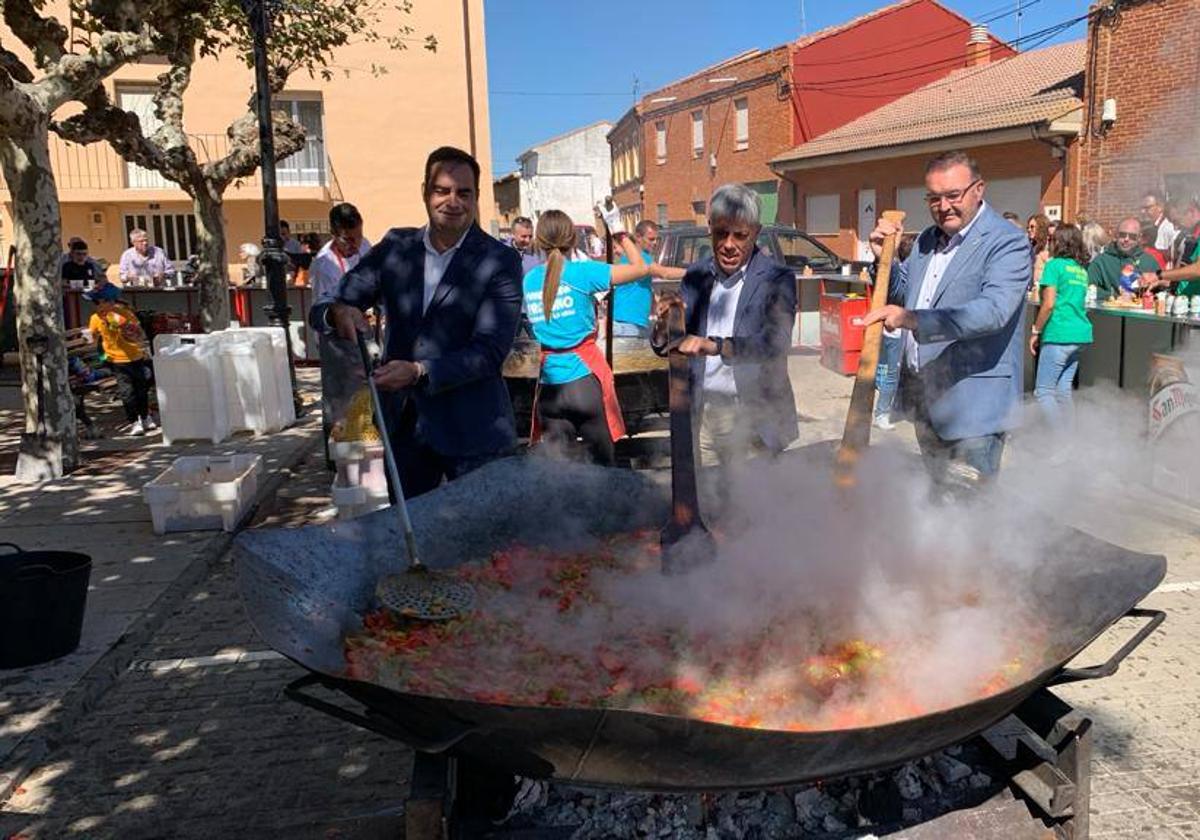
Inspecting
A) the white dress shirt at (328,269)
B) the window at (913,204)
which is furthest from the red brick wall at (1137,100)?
the white dress shirt at (328,269)

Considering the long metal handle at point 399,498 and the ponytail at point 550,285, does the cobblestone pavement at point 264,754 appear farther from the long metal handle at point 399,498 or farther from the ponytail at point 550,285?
the ponytail at point 550,285

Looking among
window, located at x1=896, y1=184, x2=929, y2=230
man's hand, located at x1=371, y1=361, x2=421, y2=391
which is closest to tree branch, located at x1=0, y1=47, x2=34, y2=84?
man's hand, located at x1=371, y1=361, x2=421, y2=391

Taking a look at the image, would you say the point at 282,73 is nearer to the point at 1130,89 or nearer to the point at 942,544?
the point at 942,544

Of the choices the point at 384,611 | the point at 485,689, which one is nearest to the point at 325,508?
the point at 384,611

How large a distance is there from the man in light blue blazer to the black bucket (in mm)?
3647

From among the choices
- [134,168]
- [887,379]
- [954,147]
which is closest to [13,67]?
[887,379]

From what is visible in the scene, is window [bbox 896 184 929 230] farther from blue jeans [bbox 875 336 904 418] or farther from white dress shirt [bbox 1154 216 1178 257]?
blue jeans [bbox 875 336 904 418]

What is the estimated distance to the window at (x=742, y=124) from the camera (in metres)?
33.0

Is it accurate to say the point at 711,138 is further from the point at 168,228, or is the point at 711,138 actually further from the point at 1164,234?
the point at 1164,234

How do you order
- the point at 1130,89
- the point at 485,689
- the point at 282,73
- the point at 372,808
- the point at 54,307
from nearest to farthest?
the point at 485,689 < the point at 372,808 < the point at 54,307 < the point at 282,73 < the point at 1130,89

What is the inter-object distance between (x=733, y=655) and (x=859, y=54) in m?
32.6

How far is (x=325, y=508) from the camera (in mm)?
6809

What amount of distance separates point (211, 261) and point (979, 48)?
27.1 m

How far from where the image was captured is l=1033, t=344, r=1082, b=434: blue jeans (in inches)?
296
